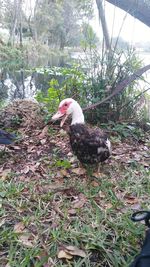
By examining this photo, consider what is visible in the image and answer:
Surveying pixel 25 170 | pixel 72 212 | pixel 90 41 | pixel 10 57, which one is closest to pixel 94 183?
pixel 72 212

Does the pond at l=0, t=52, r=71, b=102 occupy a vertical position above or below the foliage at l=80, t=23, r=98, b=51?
below

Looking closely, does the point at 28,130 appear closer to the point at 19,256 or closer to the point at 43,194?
the point at 43,194

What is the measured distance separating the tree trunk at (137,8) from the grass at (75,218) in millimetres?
1653

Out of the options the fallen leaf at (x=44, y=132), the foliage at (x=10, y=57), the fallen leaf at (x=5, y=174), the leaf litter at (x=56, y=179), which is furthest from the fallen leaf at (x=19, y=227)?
the foliage at (x=10, y=57)

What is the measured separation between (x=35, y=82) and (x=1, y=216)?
14.4ft

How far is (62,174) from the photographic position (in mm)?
1859

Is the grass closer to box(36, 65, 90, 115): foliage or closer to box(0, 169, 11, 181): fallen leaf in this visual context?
box(0, 169, 11, 181): fallen leaf

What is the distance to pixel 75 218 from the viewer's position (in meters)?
1.40

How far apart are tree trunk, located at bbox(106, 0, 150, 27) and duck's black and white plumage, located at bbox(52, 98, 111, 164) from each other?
140 cm

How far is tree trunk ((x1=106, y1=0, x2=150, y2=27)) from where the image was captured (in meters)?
2.64

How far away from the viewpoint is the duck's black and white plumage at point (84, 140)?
1.80 m

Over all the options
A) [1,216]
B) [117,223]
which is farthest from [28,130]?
[117,223]

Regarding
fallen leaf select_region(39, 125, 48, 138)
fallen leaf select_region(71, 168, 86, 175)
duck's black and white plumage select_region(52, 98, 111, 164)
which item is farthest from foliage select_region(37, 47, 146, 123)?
fallen leaf select_region(71, 168, 86, 175)

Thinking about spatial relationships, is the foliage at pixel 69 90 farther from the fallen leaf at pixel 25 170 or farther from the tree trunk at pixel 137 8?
the fallen leaf at pixel 25 170
